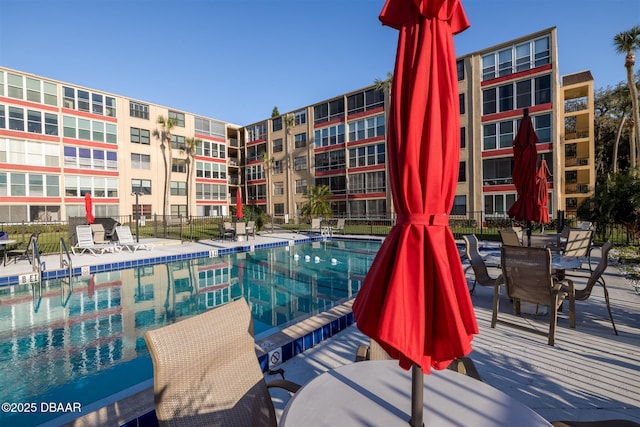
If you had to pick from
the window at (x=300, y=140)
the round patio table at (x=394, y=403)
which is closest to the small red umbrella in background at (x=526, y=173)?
the round patio table at (x=394, y=403)

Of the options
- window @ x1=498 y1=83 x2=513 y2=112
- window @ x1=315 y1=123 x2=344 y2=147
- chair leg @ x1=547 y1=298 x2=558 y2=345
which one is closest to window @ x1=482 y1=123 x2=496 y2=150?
window @ x1=498 y1=83 x2=513 y2=112

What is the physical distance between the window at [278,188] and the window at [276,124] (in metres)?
6.61

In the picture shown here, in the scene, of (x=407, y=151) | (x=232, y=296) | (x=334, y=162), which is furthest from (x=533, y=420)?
(x=334, y=162)

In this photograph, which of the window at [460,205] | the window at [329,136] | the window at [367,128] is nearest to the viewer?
the window at [460,205]

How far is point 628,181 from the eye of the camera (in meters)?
11.2

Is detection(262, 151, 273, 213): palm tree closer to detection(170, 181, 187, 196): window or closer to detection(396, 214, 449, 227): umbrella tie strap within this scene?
detection(170, 181, 187, 196): window

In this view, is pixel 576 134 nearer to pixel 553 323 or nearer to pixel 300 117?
pixel 300 117

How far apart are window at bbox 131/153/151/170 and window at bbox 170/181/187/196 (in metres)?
3.02

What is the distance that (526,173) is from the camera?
6.48 m

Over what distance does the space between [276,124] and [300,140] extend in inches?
193

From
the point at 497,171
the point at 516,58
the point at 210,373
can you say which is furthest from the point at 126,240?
the point at 516,58

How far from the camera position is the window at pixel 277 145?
37.2m

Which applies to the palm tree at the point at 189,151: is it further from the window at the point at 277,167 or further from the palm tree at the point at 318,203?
the palm tree at the point at 318,203

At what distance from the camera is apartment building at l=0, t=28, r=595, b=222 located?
2145 centimetres
